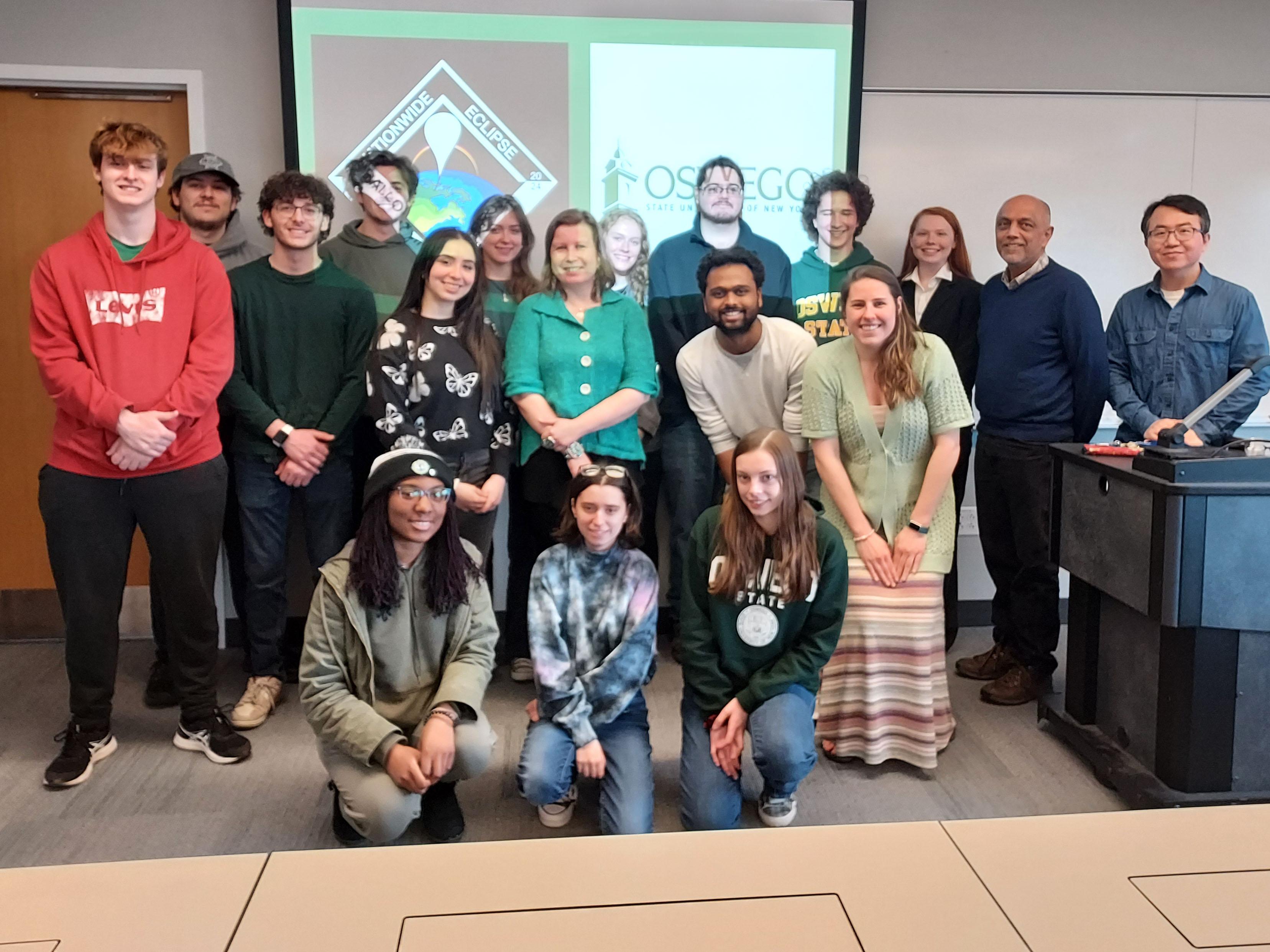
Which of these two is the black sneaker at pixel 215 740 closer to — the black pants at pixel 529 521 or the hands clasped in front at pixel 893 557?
the black pants at pixel 529 521

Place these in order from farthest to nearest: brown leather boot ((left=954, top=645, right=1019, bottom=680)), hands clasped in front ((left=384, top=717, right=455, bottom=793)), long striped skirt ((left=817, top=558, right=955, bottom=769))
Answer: brown leather boot ((left=954, top=645, right=1019, bottom=680)), long striped skirt ((left=817, top=558, right=955, bottom=769)), hands clasped in front ((left=384, top=717, right=455, bottom=793))

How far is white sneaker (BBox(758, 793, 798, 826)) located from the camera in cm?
234

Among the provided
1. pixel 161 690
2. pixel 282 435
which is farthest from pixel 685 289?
pixel 161 690

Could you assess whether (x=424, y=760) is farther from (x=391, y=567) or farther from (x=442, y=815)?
(x=391, y=567)

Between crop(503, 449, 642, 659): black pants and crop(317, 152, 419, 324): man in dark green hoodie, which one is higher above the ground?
crop(317, 152, 419, 324): man in dark green hoodie

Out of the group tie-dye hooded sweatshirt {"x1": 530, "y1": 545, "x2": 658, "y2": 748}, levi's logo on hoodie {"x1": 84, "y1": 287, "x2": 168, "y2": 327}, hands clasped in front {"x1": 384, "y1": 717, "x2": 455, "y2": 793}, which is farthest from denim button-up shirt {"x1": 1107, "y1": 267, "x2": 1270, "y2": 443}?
levi's logo on hoodie {"x1": 84, "y1": 287, "x2": 168, "y2": 327}

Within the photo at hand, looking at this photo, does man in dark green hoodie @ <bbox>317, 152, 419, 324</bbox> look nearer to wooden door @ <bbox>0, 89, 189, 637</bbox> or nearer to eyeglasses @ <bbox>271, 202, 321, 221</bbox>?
eyeglasses @ <bbox>271, 202, 321, 221</bbox>

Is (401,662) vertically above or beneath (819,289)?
beneath

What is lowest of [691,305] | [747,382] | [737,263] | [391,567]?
[391,567]

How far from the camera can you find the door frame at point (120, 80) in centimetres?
333

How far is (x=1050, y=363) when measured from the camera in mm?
3076

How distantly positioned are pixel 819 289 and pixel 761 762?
76.1 inches

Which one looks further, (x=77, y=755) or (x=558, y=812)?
(x=77, y=755)

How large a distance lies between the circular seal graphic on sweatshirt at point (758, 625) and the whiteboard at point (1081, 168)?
1851 mm
